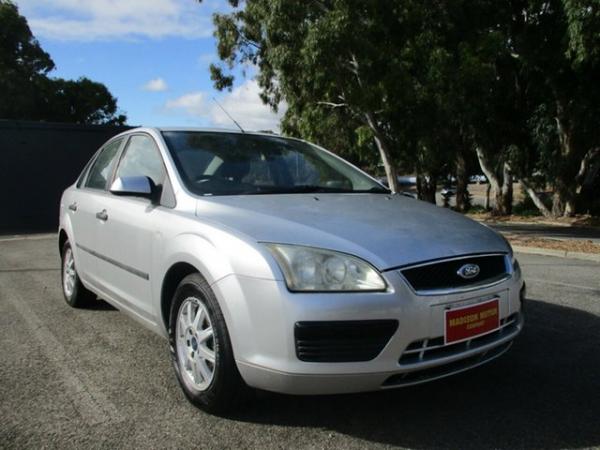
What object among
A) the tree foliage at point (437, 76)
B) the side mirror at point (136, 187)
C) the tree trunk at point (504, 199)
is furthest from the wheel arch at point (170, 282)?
the tree trunk at point (504, 199)

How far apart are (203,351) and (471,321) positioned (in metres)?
1.35

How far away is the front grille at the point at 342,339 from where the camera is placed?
2.47 m

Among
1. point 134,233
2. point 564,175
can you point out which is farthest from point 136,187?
point 564,175

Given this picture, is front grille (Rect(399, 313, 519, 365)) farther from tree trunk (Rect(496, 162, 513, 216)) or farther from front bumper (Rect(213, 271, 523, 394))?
tree trunk (Rect(496, 162, 513, 216))

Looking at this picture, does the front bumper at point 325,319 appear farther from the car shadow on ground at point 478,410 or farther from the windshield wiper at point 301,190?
the windshield wiper at point 301,190

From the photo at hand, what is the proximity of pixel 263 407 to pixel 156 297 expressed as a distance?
0.90m

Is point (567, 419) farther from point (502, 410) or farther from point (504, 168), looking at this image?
point (504, 168)

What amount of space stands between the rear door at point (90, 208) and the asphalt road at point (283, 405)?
1.83 ft

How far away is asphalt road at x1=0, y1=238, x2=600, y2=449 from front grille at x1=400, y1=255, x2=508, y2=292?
71cm

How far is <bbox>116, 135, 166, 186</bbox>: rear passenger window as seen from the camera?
3.70m

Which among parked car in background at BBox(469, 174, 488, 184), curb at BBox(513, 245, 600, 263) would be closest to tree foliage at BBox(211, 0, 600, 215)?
curb at BBox(513, 245, 600, 263)

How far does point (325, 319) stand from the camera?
246 centimetres

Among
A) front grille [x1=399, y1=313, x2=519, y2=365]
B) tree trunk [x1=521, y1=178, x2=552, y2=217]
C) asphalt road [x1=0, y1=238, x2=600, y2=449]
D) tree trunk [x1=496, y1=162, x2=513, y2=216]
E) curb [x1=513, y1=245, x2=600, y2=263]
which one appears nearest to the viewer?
front grille [x1=399, y1=313, x2=519, y2=365]

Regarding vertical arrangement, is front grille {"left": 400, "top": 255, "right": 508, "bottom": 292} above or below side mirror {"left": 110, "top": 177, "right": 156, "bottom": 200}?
below
